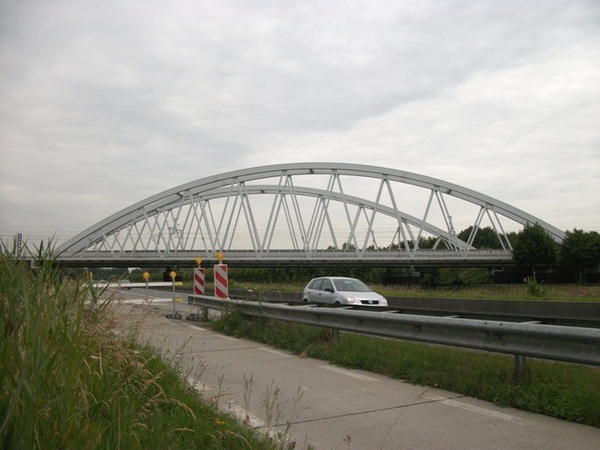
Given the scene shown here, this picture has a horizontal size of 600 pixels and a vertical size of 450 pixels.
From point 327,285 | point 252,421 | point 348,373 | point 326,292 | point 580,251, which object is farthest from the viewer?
point 580,251

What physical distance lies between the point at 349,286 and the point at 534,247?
55726 mm

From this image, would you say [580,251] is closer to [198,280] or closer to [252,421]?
[198,280]

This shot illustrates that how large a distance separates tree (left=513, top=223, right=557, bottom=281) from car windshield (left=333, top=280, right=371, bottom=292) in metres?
55.2

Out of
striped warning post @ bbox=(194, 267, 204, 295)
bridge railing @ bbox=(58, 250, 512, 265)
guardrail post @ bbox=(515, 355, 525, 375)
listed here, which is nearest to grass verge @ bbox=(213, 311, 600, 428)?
guardrail post @ bbox=(515, 355, 525, 375)

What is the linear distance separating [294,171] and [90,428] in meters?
74.1

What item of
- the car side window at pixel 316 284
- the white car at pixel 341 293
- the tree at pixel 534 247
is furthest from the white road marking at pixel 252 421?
the tree at pixel 534 247

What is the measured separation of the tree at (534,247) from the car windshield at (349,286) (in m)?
55.2

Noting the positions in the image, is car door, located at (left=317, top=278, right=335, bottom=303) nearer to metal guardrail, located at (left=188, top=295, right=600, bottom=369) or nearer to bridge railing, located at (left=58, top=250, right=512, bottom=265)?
metal guardrail, located at (left=188, top=295, right=600, bottom=369)

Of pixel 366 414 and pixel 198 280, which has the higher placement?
pixel 198 280

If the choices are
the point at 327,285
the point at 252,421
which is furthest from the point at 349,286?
the point at 252,421

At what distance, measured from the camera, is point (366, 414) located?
5652 mm

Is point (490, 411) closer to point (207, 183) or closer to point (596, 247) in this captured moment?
point (596, 247)

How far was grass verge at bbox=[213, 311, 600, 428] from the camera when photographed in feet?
18.1

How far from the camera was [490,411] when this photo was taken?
18.6 feet
